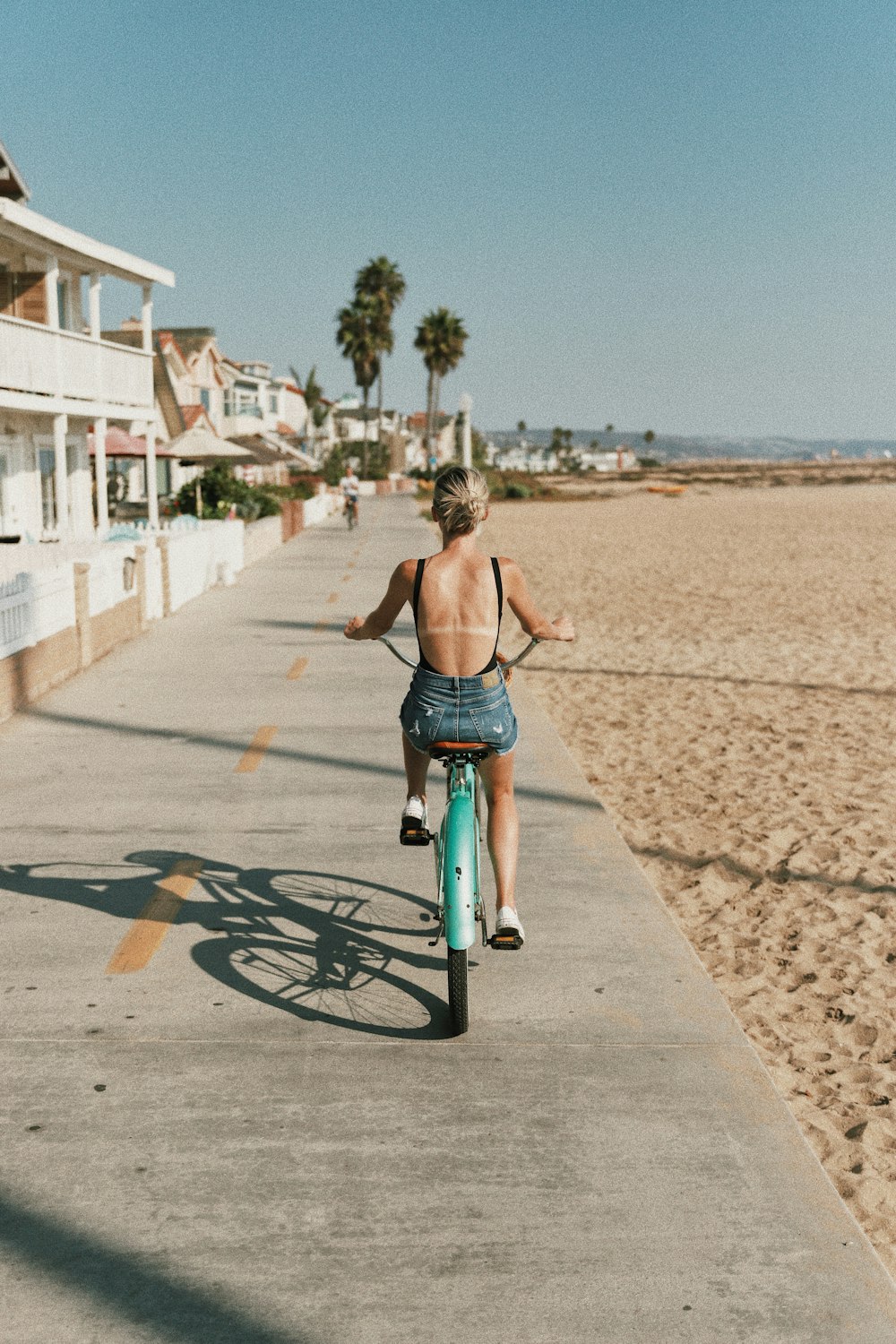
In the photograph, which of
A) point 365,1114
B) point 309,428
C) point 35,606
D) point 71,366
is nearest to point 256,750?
point 35,606

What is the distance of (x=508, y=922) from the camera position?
5.09m

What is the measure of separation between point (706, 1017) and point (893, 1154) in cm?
95

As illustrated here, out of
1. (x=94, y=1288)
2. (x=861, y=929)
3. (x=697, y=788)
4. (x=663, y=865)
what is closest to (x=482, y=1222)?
(x=94, y=1288)

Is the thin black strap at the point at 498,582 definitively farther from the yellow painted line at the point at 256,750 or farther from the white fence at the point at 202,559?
the white fence at the point at 202,559

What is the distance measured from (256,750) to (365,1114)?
19.9 ft

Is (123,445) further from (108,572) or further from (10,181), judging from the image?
(108,572)

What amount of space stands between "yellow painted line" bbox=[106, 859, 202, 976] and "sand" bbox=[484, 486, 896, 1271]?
2.55 meters

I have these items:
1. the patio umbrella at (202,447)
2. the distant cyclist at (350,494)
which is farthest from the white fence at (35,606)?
the distant cyclist at (350,494)

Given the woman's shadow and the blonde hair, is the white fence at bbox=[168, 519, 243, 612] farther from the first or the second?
the blonde hair

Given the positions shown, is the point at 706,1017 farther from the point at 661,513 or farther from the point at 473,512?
the point at 661,513

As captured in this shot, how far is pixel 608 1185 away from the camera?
4.02 metres

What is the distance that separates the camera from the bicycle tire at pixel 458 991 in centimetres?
495

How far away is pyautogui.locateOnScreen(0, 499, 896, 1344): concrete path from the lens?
347 cm

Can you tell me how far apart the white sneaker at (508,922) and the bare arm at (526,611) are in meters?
1.03
